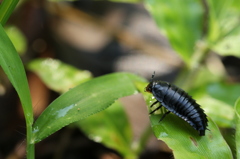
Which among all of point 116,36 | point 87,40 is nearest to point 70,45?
point 87,40

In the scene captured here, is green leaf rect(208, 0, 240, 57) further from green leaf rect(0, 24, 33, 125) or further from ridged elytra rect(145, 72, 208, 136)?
green leaf rect(0, 24, 33, 125)

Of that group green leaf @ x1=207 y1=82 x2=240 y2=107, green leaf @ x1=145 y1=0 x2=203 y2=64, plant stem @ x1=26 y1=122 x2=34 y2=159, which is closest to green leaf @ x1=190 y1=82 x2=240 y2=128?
green leaf @ x1=207 y1=82 x2=240 y2=107

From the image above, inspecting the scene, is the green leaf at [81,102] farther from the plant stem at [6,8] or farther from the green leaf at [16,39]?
the green leaf at [16,39]

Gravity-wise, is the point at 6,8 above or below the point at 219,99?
above

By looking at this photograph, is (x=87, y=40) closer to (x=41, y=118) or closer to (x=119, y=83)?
(x=119, y=83)

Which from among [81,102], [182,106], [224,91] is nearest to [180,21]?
[224,91]

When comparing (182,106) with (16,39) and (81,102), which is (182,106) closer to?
(81,102)

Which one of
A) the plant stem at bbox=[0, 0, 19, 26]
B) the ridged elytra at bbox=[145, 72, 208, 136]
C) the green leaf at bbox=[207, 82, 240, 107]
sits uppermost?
the plant stem at bbox=[0, 0, 19, 26]
